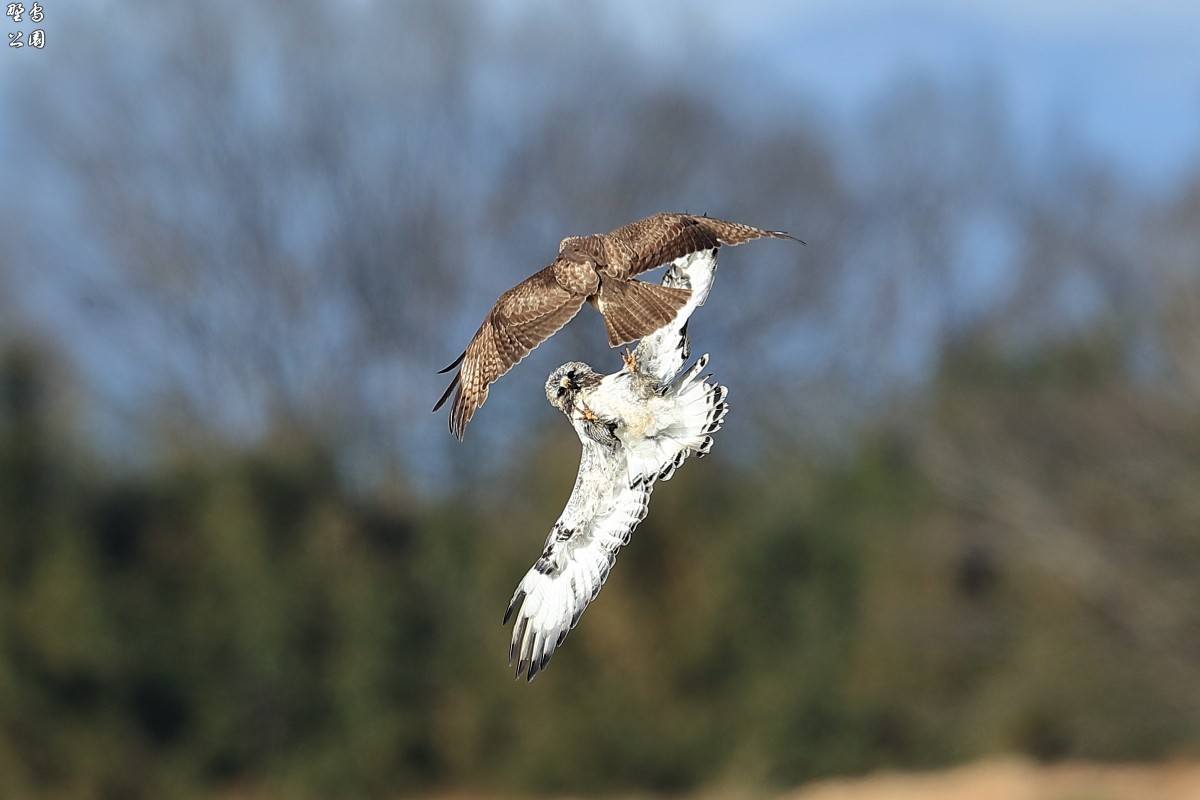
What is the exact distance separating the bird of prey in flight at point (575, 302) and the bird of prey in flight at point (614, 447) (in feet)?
0.37

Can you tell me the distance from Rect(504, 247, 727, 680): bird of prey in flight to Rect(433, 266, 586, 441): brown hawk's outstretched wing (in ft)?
0.92

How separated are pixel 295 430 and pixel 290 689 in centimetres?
566

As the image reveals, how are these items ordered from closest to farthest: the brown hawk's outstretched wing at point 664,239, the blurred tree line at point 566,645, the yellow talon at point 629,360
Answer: the brown hawk's outstretched wing at point 664,239 → the yellow talon at point 629,360 → the blurred tree line at point 566,645

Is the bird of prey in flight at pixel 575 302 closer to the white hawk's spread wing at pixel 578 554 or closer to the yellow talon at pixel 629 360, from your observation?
the yellow talon at pixel 629 360

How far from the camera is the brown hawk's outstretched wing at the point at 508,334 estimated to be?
3.12m

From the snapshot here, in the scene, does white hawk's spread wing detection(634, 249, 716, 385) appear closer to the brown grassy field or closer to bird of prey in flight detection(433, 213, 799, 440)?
bird of prey in flight detection(433, 213, 799, 440)

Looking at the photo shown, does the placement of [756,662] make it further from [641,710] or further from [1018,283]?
[1018,283]

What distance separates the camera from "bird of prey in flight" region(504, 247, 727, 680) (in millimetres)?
3568

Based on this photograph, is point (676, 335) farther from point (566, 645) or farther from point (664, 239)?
point (566, 645)

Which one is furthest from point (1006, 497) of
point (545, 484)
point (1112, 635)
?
point (545, 484)

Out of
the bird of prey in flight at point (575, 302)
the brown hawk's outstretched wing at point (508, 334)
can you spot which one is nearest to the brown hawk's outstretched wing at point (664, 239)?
the bird of prey in flight at point (575, 302)

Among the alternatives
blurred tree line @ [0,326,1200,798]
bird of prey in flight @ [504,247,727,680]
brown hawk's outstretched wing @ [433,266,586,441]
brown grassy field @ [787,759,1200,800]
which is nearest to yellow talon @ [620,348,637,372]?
bird of prey in flight @ [504,247,727,680]

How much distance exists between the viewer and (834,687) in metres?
20.1

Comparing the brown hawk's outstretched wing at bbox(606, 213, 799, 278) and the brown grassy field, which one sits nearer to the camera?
the brown hawk's outstretched wing at bbox(606, 213, 799, 278)
